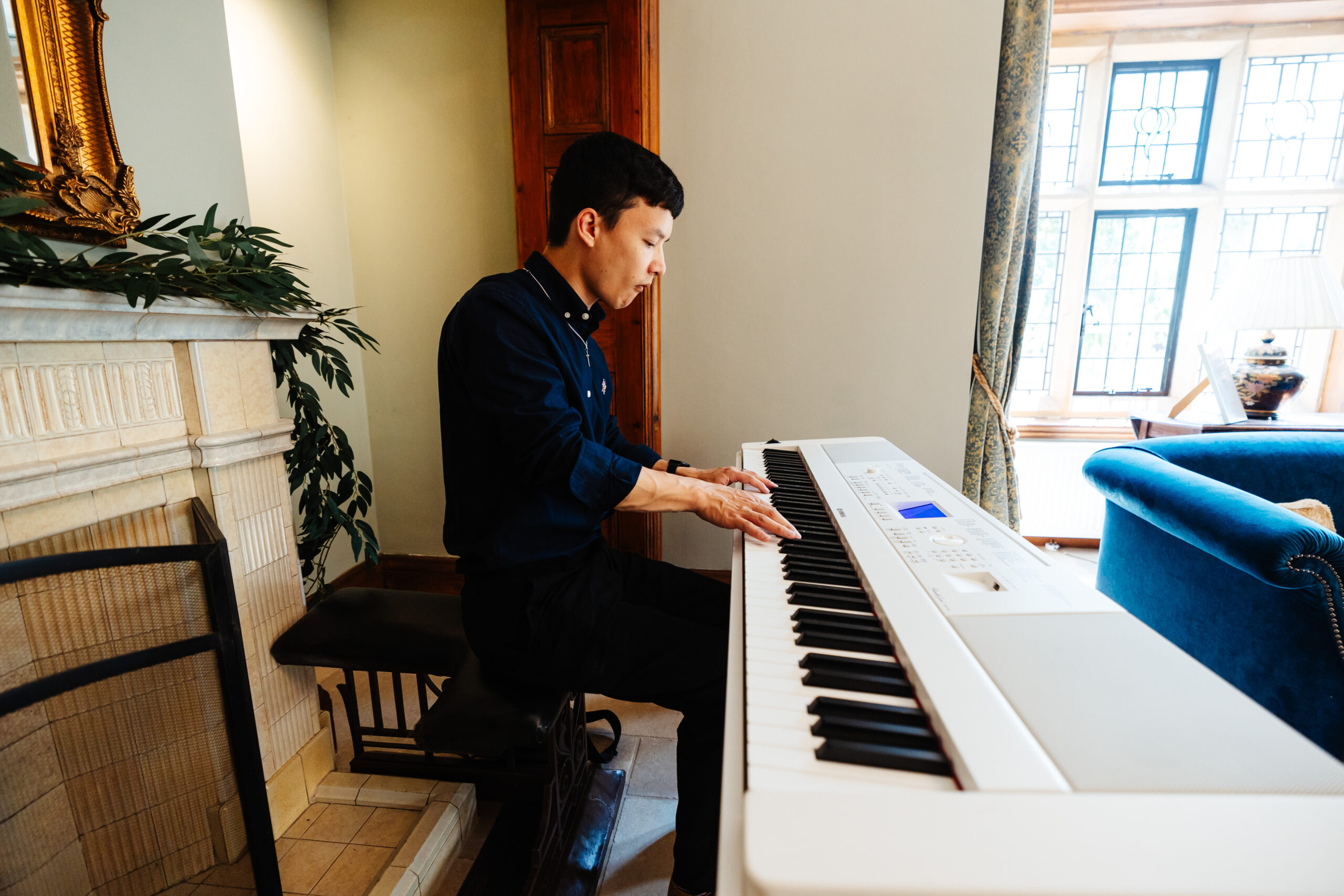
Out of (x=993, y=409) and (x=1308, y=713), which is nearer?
(x=1308, y=713)

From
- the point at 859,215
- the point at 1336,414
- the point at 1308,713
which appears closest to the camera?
the point at 1308,713

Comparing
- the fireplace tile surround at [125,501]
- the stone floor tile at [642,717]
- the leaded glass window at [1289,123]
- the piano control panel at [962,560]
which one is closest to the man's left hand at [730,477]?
the piano control panel at [962,560]

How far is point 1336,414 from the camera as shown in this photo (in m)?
3.01

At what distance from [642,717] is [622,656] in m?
0.93

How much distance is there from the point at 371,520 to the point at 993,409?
2.72 m

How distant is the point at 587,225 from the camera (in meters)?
1.19

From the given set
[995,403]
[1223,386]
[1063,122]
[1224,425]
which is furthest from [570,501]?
[1063,122]

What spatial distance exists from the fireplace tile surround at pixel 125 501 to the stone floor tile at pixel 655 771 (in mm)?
848

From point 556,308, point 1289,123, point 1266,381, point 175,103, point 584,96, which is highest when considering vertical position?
point 1289,123

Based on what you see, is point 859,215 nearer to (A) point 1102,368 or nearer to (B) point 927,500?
(B) point 927,500

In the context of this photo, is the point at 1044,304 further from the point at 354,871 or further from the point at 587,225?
the point at 354,871

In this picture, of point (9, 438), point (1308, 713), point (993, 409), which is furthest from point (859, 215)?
point (9, 438)

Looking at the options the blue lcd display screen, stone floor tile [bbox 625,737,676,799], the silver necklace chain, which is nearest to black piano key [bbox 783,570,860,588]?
the blue lcd display screen

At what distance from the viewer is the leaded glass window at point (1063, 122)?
121 inches
